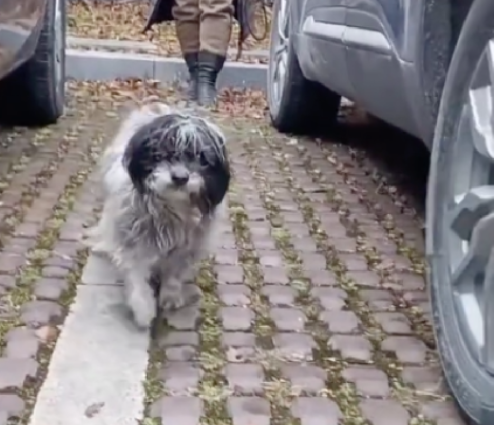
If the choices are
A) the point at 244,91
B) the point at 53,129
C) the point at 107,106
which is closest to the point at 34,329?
the point at 53,129

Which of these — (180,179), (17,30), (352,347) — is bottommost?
(352,347)

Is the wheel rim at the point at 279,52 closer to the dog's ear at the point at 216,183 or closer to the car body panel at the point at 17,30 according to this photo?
the car body panel at the point at 17,30

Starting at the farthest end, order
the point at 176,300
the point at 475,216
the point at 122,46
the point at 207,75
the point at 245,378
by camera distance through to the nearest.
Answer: the point at 122,46
the point at 207,75
the point at 176,300
the point at 245,378
the point at 475,216

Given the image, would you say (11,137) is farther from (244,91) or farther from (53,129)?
(244,91)

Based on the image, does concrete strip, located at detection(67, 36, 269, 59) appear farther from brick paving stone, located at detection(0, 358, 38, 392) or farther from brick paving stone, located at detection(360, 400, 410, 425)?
brick paving stone, located at detection(360, 400, 410, 425)

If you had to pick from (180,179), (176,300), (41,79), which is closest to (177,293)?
(176,300)

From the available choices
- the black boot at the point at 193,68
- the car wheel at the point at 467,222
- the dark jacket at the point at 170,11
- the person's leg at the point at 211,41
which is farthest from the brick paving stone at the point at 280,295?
the dark jacket at the point at 170,11

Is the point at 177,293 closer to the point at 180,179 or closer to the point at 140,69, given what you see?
the point at 180,179

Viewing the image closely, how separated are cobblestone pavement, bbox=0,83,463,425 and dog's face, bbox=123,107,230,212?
408 mm

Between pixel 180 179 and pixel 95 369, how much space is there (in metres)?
0.67

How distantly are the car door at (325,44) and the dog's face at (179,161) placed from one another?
1.26 m

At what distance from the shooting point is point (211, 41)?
7.96 metres

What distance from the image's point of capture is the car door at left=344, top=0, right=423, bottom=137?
3.29 metres

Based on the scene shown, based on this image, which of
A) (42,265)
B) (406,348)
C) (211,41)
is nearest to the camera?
(406,348)
